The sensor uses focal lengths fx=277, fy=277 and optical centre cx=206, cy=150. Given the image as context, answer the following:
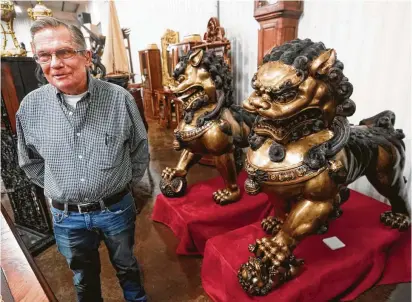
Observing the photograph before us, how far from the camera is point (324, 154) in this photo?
41.3 inches

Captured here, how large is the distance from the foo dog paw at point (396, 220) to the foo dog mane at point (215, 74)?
1.11 meters

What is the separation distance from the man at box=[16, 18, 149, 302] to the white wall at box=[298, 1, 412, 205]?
1558 mm

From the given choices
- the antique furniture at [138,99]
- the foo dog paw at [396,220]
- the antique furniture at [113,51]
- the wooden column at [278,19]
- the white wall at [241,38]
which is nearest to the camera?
the foo dog paw at [396,220]

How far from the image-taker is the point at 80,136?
43.4 inches

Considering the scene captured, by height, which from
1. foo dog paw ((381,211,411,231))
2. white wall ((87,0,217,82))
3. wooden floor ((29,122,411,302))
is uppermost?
white wall ((87,0,217,82))

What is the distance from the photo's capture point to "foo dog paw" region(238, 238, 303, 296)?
43.6 inches

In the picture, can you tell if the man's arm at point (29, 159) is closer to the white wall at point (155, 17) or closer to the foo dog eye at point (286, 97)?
the foo dog eye at point (286, 97)

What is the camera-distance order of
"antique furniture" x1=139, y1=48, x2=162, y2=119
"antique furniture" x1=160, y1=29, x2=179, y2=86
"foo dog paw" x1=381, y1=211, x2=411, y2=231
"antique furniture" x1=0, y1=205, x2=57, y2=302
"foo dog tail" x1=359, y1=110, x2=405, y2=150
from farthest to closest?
"antique furniture" x1=139, y1=48, x2=162, y2=119, "antique furniture" x1=160, y1=29, x2=179, y2=86, "foo dog paw" x1=381, y1=211, x2=411, y2=231, "foo dog tail" x1=359, y1=110, x2=405, y2=150, "antique furniture" x1=0, y1=205, x2=57, y2=302

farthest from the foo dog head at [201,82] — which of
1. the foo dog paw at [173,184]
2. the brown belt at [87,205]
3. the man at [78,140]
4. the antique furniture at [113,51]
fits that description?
the antique furniture at [113,51]

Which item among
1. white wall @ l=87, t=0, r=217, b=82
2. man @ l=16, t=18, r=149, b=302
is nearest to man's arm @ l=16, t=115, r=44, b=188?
man @ l=16, t=18, r=149, b=302

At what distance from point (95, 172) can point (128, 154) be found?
0.59 ft

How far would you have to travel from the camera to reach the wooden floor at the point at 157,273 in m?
1.45

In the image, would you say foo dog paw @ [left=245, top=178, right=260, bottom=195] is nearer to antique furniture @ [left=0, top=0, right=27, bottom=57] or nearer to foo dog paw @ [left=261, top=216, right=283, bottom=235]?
foo dog paw @ [left=261, top=216, right=283, bottom=235]

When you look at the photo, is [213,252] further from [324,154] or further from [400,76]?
[400,76]
